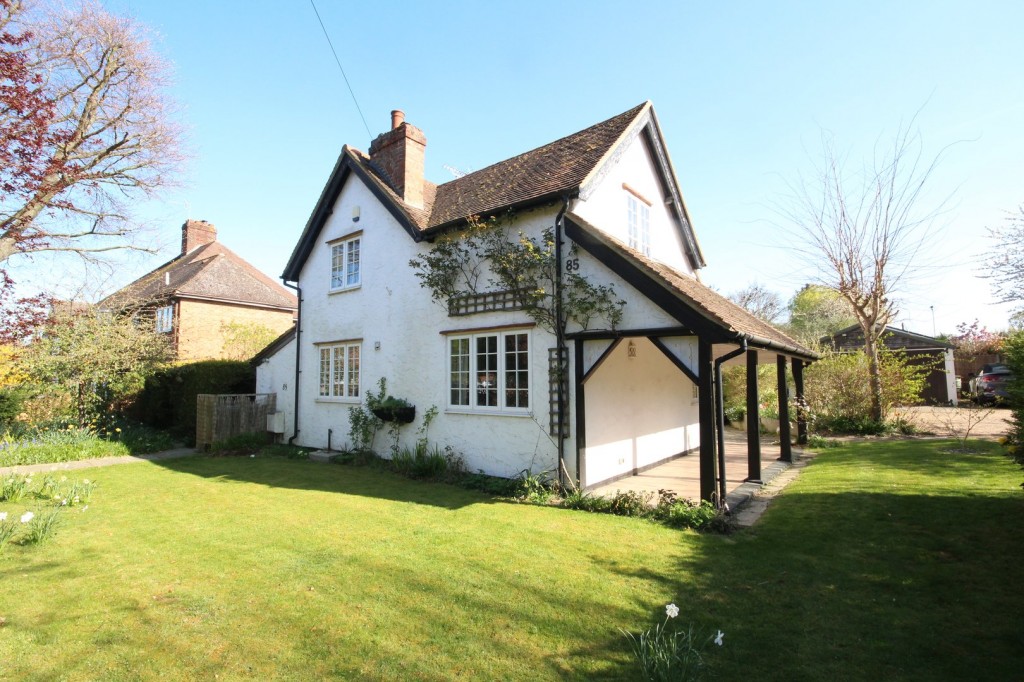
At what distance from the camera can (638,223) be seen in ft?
40.5

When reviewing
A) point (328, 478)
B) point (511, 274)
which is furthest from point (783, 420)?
point (328, 478)

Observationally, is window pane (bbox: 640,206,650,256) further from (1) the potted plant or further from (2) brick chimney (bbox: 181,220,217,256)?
(2) brick chimney (bbox: 181,220,217,256)

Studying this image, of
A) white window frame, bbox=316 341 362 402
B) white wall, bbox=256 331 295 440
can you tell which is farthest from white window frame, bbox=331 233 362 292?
white wall, bbox=256 331 295 440

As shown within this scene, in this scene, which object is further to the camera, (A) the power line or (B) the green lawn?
(A) the power line

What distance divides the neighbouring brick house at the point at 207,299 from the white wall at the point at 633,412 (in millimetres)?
18534

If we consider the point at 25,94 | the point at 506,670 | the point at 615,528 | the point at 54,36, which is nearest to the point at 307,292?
the point at 25,94

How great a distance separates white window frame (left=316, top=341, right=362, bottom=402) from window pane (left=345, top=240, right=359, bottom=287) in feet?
6.12

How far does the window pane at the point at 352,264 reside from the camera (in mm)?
14648

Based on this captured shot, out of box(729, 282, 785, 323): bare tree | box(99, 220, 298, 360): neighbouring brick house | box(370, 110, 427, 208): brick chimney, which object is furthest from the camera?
box(729, 282, 785, 323): bare tree

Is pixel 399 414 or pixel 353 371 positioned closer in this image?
pixel 399 414

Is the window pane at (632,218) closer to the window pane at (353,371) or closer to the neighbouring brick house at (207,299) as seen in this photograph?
the window pane at (353,371)

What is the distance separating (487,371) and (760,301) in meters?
42.0

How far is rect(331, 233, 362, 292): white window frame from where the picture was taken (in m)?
14.6

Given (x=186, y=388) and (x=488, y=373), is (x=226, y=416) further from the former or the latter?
(x=488, y=373)
